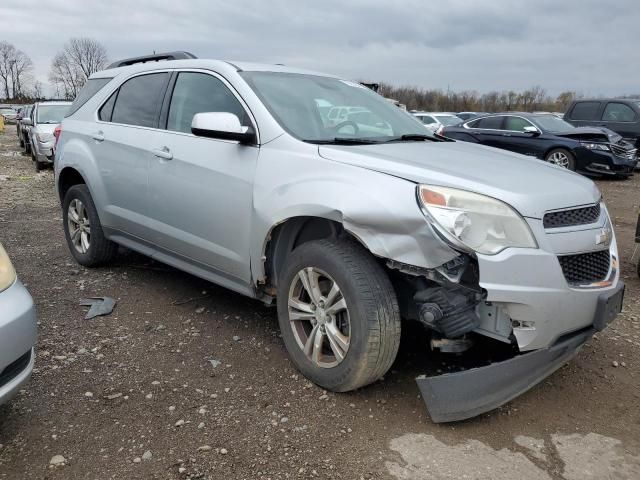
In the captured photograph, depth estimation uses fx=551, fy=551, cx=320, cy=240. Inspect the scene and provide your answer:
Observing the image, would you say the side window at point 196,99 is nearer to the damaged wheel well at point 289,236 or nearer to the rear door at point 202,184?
the rear door at point 202,184

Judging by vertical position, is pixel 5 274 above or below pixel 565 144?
above

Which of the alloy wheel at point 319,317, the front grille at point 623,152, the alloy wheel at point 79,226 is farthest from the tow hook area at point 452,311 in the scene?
the front grille at point 623,152

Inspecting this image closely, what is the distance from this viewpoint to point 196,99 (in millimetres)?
3723

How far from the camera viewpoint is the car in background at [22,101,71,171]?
1304 cm

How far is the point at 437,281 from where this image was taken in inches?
97.6

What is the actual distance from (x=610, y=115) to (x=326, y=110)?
42.8 ft

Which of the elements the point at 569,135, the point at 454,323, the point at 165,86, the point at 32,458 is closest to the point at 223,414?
the point at 32,458

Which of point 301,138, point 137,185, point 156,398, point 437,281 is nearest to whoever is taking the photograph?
point 437,281

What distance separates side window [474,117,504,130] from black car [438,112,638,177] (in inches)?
2.8

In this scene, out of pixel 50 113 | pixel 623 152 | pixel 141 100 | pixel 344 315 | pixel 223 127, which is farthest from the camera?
pixel 50 113

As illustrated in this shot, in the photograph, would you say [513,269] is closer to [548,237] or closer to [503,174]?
[548,237]

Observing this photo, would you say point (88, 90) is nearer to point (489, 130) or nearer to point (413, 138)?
point (413, 138)

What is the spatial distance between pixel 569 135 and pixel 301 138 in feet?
34.8

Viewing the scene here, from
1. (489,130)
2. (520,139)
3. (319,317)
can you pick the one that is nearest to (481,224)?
(319,317)
